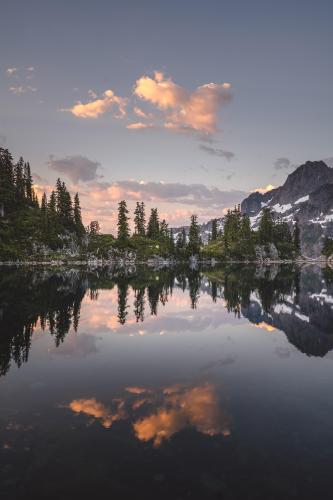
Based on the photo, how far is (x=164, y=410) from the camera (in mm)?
13828

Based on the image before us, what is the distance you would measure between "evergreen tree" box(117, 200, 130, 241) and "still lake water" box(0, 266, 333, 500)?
137606 millimetres

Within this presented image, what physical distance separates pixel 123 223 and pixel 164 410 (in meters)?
158

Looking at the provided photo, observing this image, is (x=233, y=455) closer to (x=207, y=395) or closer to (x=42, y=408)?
(x=207, y=395)

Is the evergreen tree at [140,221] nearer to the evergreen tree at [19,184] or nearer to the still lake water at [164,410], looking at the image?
the evergreen tree at [19,184]

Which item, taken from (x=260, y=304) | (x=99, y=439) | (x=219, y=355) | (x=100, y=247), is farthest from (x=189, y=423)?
(x=100, y=247)

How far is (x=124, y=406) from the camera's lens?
1421 cm

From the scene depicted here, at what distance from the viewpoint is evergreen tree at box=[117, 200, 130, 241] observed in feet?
552

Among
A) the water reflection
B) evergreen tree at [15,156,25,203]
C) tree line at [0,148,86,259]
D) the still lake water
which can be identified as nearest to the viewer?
the still lake water

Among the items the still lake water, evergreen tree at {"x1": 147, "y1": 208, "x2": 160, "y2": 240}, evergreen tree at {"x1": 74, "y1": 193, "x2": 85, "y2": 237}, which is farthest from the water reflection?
evergreen tree at {"x1": 147, "y1": 208, "x2": 160, "y2": 240}

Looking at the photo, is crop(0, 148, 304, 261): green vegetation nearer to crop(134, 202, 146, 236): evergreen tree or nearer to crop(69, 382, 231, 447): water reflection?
crop(134, 202, 146, 236): evergreen tree

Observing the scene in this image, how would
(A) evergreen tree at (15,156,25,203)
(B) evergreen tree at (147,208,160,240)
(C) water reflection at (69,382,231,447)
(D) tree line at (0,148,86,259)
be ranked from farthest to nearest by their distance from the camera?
(B) evergreen tree at (147,208,160,240)
(A) evergreen tree at (15,156,25,203)
(D) tree line at (0,148,86,259)
(C) water reflection at (69,382,231,447)

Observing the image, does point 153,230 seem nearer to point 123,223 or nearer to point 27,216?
point 123,223

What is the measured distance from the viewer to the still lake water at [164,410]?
30.5 feet

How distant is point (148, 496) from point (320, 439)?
626 cm
